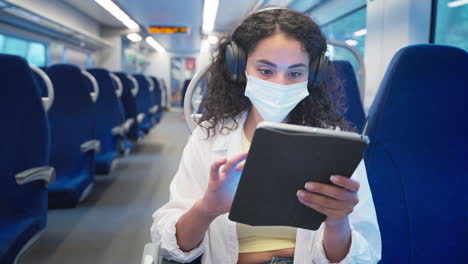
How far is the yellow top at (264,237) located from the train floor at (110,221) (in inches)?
71.8

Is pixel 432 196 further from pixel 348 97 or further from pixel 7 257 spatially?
pixel 7 257

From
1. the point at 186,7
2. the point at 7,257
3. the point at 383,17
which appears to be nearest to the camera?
the point at 7,257

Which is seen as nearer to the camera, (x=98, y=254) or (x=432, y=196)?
(x=432, y=196)

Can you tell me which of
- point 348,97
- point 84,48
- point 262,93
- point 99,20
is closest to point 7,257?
point 262,93

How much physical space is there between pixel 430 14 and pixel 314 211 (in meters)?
2.76

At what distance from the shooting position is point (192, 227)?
1058 mm

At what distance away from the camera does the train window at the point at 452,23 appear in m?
2.83

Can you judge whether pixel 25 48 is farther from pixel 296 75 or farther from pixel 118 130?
pixel 296 75

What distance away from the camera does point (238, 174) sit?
34.6 inches

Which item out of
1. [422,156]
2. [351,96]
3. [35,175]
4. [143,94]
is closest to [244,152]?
[422,156]

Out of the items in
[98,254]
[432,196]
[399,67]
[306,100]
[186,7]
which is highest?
[186,7]

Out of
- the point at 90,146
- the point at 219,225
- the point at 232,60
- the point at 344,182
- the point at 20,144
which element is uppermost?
the point at 232,60

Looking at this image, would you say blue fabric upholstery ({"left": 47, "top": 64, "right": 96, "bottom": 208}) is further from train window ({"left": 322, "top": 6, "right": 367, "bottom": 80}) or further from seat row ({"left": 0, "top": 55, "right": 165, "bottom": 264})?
train window ({"left": 322, "top": 6, "right": 367, "bottom": 80})

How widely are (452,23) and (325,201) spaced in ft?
8.88
